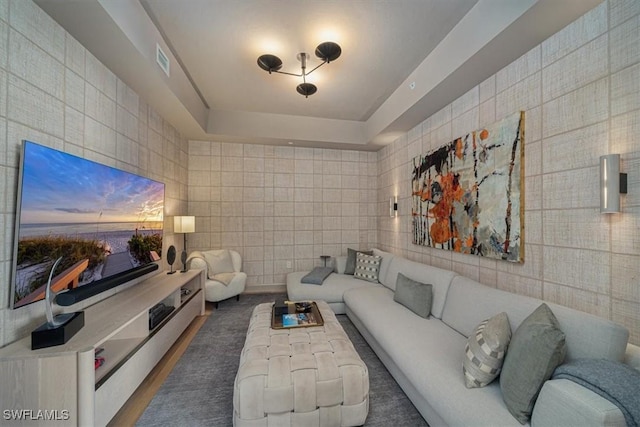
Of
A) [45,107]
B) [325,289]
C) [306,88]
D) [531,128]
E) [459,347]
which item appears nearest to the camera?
[45,107]

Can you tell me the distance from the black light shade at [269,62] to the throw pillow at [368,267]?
276 centimetres

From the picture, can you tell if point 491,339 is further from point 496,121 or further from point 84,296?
point 84,296

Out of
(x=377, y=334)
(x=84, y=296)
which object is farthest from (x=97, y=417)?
(x=377, y=334)

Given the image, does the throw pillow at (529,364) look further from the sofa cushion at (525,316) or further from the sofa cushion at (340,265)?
the sofa cushion at (340,265)

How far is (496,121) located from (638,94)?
0.86 meters

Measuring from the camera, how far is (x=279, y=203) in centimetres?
437

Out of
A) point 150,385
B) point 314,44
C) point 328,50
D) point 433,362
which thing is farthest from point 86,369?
point 314,44

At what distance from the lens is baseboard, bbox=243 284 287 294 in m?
4.23

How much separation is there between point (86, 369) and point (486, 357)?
7.02ft

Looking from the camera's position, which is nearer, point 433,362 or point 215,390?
point 433,362

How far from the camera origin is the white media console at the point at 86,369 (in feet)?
3.95

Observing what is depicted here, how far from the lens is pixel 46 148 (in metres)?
1.44

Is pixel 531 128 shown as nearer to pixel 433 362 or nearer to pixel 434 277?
pixel 434 277

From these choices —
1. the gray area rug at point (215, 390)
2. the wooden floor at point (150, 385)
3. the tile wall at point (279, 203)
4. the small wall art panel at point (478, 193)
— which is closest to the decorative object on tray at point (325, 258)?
the tile wall at point (279, 203)
